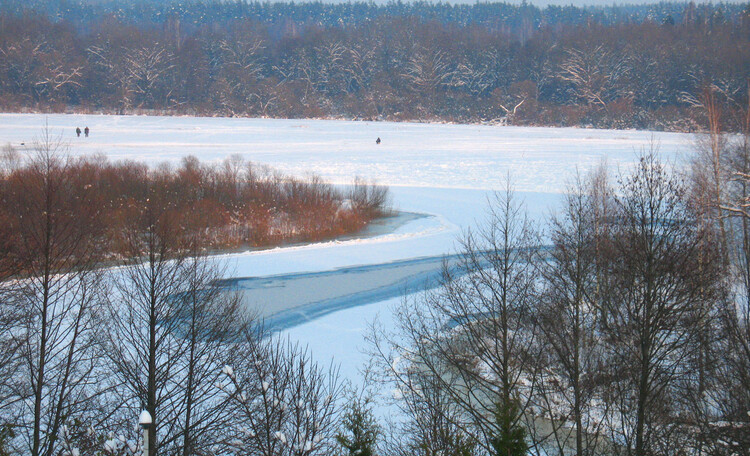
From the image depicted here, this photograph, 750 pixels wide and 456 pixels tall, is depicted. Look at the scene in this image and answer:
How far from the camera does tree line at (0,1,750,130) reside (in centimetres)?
7238

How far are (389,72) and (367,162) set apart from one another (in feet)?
171

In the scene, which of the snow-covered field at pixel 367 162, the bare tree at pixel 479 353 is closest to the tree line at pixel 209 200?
the snow-covered field at pixel 367 162

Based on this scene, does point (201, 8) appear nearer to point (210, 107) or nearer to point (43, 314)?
point (210, 107)

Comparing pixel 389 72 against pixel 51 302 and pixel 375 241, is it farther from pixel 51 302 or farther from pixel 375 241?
pixel 51 302

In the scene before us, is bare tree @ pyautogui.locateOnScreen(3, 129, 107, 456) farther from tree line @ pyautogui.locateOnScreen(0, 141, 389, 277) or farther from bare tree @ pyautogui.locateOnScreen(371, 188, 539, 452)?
bare tree @ pyautogui.locateOnScreen(371, 188, 539, 452)

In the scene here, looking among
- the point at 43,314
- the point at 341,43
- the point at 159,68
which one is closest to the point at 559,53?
the point at 341,43

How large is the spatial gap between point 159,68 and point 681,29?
202ft

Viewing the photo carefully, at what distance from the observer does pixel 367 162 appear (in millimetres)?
39156

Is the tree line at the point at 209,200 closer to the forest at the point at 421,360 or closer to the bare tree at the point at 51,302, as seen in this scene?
the bare tree at the point at 51,302

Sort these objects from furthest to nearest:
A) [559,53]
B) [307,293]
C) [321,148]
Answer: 1. [559,53]
2. [321,148]
3. [307,293]

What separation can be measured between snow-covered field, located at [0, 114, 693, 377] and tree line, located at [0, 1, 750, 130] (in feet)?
42.3

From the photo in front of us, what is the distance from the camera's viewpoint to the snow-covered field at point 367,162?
60.3ft

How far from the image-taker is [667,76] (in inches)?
2889

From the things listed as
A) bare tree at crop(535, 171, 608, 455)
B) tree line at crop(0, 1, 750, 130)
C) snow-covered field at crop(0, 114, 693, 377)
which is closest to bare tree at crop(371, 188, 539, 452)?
bare tree at crop(535, 171, 608, 455)
